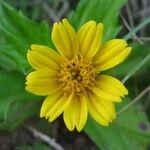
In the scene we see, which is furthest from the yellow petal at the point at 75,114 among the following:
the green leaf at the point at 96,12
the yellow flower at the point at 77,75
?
the green leaf at the point at 96,12

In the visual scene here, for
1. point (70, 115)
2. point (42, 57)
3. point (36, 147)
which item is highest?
point (42, 57)

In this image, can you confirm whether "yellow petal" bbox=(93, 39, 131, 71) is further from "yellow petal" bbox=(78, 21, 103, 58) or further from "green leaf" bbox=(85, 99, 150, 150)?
"green leaf" bbox=(85, 99, 150, 150)

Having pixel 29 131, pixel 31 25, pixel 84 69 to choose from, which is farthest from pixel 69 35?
pixel 29 131

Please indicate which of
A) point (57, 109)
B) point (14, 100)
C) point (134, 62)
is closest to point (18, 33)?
point (14, 100)

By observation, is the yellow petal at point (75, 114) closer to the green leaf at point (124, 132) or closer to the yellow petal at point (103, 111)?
the yellow petal at point (103, 111)

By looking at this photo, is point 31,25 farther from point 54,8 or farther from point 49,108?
point 54,8

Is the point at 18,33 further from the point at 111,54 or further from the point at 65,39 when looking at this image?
the point at 111,54
